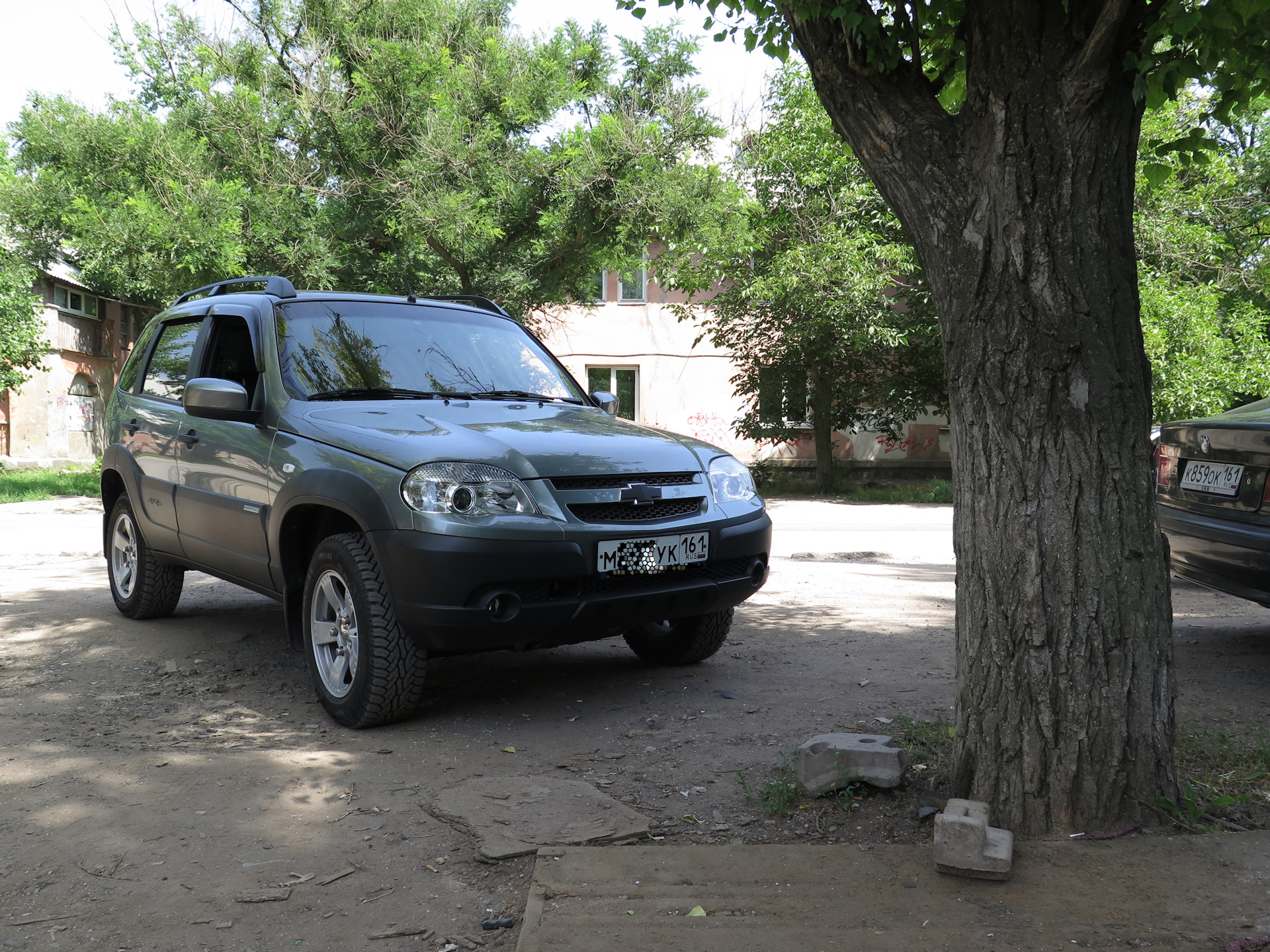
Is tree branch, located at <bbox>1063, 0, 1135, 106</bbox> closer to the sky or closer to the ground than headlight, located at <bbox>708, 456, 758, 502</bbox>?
closer to the sky

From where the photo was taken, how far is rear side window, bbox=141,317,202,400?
6117mm

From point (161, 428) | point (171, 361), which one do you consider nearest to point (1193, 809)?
point (161, 428)

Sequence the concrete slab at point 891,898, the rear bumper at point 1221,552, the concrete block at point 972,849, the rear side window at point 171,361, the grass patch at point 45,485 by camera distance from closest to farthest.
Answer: the concrete slab at point 891,898 < the concrete block at point 972,849 < the rear bumper at point 1221,552 < the rear side window at point 171,361 < the grass patch at point 45,485

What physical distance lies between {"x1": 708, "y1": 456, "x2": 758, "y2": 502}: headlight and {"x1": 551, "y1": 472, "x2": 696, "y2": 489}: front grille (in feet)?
0.54

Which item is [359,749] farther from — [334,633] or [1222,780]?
[1222,780]

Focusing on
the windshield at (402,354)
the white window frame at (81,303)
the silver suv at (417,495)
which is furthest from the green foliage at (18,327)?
the windshield at (402,354)

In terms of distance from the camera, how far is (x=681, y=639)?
545 centimetres

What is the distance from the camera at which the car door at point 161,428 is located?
19.4ft

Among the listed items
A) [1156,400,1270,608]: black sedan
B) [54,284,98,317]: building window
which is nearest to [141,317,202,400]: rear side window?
[1156,400,1270,608]: black sedan

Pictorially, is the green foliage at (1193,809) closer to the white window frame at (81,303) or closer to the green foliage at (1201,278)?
the green foliage at (1201,278)

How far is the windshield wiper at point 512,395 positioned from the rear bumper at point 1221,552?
3.06m

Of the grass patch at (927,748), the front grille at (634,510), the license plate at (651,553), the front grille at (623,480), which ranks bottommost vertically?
the grass patch at (927,748)

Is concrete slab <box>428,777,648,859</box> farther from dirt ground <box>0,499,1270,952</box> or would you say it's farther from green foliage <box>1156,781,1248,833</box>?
green foliage <box>1156,781,1248,833</box>

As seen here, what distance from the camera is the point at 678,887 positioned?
289 cm
